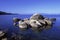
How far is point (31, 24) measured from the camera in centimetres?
3778

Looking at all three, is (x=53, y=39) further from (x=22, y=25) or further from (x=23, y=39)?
(x=22, y=25)

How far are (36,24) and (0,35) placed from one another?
15.7 metres

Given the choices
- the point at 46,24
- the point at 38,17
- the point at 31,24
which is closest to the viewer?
the point at 31,24

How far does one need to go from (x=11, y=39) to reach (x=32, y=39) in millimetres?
3675

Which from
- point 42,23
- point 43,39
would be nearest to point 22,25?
point 42,23

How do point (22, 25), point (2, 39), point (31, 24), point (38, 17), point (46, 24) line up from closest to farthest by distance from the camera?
point (2, 39), point (22, 25), point (31, 24), point (46, 24), point (38, 17)

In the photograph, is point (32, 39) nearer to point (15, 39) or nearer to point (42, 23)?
point (15, 39)

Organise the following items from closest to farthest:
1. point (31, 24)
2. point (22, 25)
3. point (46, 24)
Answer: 1. point (22, 25)
2. point (31, 24)
3. point (46, 24)

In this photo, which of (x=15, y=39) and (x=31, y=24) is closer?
(x=15, y=39)

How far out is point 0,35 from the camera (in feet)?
75.9

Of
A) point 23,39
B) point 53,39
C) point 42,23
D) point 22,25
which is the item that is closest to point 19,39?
point 23,39

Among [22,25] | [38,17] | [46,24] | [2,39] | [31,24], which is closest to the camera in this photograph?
[2,39]

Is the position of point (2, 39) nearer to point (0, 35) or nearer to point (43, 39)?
point (0, 35)

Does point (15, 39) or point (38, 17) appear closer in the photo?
point (15, 39)
